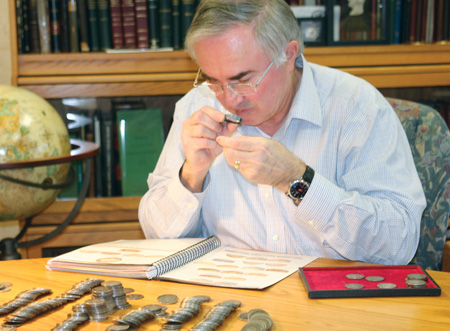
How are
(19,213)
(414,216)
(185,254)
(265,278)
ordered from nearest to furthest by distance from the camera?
(265,278), (185,254), (414,216), (19,213)

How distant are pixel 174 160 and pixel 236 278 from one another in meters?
0.65

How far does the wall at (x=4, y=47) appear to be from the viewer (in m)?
2.91

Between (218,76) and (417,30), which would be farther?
(417,30)

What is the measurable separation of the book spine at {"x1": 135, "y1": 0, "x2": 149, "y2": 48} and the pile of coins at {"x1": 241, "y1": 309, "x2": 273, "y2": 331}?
1861 millimetres

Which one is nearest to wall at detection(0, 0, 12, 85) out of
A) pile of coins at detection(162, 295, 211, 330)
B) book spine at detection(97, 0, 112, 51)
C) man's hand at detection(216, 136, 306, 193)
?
book spine at detection(97, 0, 112, 51)

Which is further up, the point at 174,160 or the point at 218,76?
the point at 218,76

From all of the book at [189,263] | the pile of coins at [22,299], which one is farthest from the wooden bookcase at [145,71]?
the pile of coins at [22,299]

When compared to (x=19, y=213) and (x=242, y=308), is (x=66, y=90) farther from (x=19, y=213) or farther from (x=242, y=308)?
(x=242, y=308)

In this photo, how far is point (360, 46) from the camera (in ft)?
8.64

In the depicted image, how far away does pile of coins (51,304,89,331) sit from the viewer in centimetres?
98

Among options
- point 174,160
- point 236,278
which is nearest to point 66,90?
point 174,160

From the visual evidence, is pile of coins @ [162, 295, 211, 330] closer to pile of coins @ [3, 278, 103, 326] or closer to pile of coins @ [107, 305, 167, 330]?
pile of coins @ [107, 305, 167, 330]

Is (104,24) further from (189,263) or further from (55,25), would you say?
(189,263)

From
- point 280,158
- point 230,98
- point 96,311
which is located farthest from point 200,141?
point 96,311
